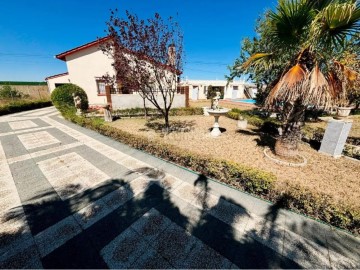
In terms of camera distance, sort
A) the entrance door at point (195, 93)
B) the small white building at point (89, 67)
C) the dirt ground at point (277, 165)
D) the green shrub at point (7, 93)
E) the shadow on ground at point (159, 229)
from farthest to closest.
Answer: the entrance door at point (195, 93) < the green shrub at point (7, 93) < the small white building at point (89, 67) < the dirt ground at point (277, 165) < the shadow on ground at point (159, 229)

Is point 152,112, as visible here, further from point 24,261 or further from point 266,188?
point 24,261

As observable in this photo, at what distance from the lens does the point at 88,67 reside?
56.8 feet

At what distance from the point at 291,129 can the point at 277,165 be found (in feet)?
4.62

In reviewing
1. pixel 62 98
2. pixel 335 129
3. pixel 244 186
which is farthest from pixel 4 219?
pixel 62 98

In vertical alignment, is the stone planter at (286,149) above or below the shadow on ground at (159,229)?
above

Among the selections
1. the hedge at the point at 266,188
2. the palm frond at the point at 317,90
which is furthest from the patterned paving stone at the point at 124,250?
the palm frond at the point at 317,90

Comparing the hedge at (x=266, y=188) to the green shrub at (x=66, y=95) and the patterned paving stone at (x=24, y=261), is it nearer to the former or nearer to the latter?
the patterned paving stone at (x=24, y=261)

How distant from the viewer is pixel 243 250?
2.91 meters

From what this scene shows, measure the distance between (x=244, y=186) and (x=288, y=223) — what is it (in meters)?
1.27

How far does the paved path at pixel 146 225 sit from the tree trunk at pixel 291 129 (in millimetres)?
3071

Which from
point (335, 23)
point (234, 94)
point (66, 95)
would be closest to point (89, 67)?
point (66, 95)

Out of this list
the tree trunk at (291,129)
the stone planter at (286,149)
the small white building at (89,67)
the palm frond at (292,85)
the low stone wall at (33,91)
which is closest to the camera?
the palm frond at (292,85)

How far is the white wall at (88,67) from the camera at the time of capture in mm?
16984

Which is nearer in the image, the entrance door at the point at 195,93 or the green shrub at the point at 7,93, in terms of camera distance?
the green shrub at the point at 7,93
